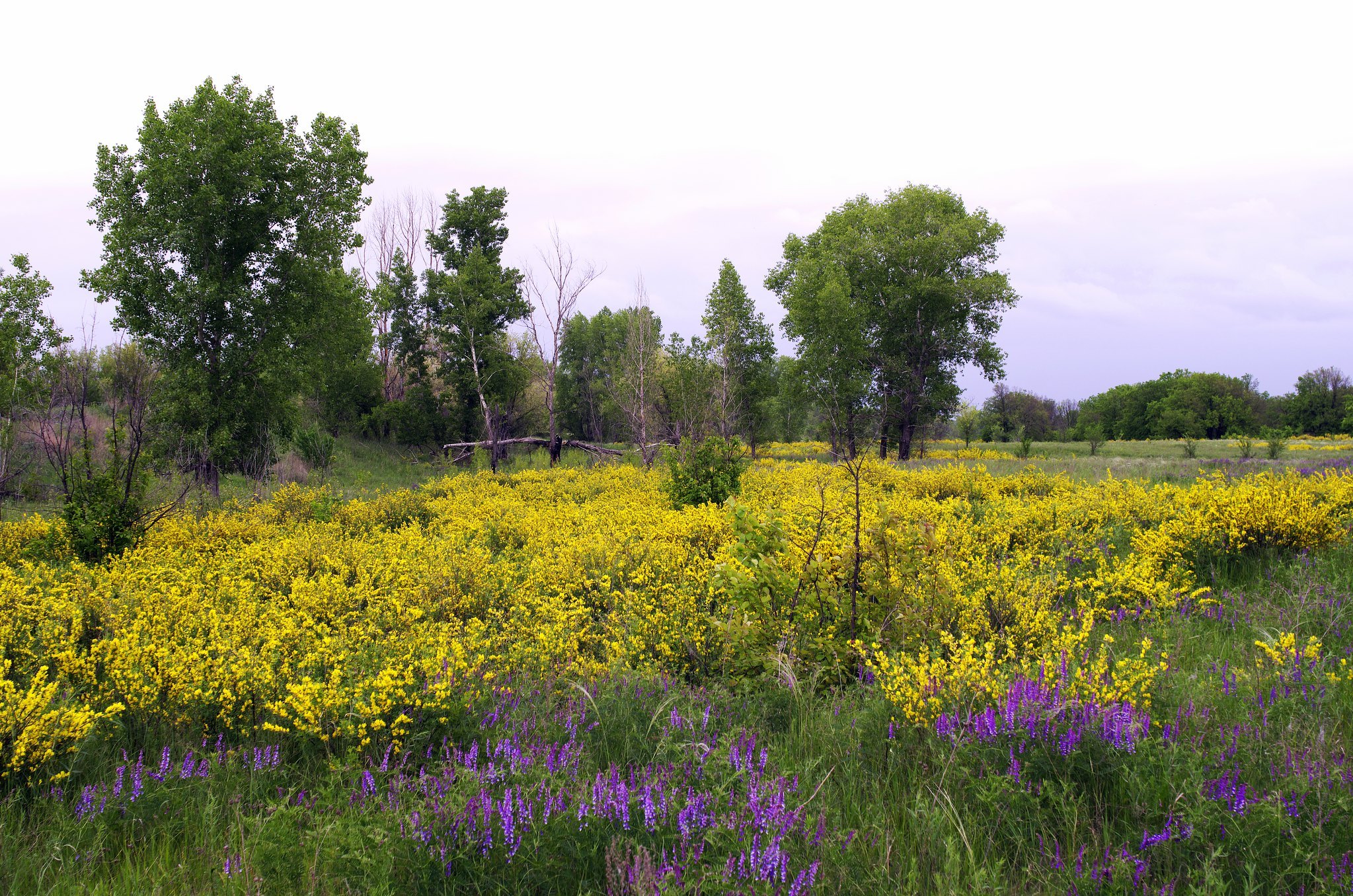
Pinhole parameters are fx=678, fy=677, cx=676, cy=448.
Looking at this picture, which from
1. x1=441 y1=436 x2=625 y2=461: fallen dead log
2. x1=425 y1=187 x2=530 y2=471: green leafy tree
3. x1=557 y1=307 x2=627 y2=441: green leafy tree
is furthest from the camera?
x1=557 y1=307 x2=627 y2=441: green leafy tree

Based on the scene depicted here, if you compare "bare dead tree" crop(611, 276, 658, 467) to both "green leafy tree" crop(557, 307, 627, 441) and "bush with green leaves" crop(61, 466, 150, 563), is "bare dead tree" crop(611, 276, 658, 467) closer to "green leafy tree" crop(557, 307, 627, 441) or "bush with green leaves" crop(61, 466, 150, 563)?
"bush with green leaves" crop(61, 466, 150, 563)

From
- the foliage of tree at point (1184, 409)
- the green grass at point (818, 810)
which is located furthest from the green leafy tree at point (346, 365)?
the foliage of tree at point (1184, 409)

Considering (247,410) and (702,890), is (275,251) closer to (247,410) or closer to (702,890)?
(247,410)

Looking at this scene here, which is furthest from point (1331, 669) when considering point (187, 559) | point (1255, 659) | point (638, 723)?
point (187, 559)

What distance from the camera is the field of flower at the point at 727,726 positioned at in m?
2.04

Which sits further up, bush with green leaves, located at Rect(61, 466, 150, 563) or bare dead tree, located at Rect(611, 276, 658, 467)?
bare dead tree, located at Rect(611, 276, 658, 467)

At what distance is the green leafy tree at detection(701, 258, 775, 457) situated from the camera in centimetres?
3422

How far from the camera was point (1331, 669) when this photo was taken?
352cm

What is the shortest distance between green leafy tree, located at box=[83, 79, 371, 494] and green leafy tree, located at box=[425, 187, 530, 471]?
28.4ft

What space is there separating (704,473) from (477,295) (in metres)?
20.7

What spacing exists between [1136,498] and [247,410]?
2101cm

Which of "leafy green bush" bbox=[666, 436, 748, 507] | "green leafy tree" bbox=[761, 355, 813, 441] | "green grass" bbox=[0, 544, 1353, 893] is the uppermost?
"green leafy tree" bbox=[761, 355, 813, 441]

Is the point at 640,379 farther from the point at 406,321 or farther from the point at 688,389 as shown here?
the point at 406,321

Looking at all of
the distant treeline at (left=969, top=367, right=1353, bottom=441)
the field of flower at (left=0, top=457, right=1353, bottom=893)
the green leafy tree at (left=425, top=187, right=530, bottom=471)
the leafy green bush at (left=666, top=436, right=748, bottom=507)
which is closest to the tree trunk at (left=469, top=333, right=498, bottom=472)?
the green leafy tree at (left=425, top=187, right=530, bottom=471)
